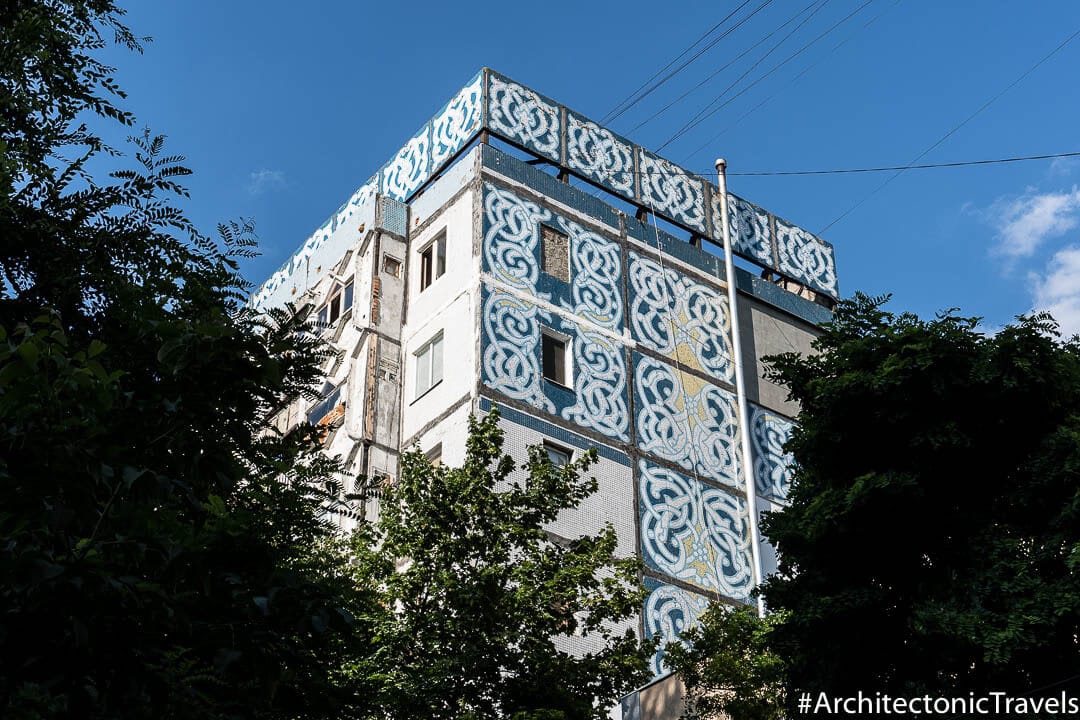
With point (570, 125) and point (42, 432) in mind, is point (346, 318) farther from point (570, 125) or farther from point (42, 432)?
point (42, 432)

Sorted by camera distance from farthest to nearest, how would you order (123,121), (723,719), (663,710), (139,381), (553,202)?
(553,202), (663,710), (723,719), (123,121), (139,381)

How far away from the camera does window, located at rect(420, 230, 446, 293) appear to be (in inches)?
957

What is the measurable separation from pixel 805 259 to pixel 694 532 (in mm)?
8433

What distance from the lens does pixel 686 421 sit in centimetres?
2455

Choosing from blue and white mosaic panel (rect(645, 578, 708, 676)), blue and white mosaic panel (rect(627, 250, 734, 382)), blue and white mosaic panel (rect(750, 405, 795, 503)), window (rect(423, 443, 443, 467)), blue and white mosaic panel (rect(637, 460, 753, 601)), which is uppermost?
blue and white mosaic panel (rect(627, 250, 734, 382))

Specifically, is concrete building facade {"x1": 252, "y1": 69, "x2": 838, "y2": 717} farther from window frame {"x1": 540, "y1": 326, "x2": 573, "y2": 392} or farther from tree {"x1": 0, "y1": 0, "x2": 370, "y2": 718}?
tree {"x1": 0, "y1": 0, "x2": 370, "y2": 718}

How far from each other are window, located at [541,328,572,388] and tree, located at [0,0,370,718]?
12768 mm

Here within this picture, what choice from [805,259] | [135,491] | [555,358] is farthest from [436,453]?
[135,491]

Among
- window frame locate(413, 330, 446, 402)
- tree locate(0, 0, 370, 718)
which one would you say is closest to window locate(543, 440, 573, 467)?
window frame locate(413, 330, 446, 402)

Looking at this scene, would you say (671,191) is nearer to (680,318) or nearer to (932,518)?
(680,318)

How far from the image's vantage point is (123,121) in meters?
11.3

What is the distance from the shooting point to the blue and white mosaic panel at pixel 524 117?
81.9ft

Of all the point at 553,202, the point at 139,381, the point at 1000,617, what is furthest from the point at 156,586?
the point at 553,202

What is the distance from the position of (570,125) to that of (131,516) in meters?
20.1
